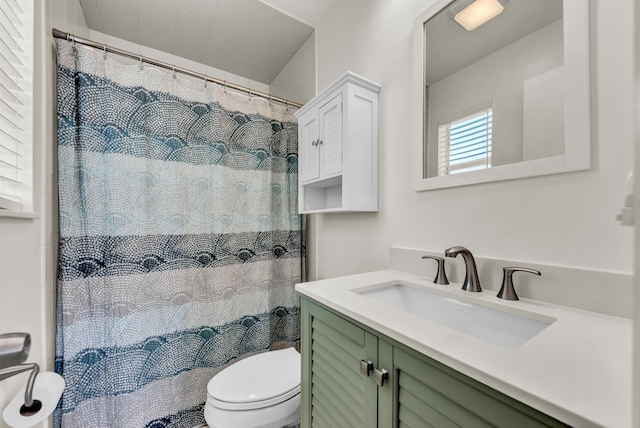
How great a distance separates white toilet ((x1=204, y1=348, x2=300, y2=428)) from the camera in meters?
1.02

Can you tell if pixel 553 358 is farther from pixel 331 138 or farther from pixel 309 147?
pixel 309 147

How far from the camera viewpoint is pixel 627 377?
38 centimetres

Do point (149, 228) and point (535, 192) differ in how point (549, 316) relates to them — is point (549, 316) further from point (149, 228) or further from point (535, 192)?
point (149, 228)

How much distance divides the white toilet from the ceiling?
2.18 metres

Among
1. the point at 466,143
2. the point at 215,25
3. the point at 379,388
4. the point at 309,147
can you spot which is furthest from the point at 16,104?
the point at 466,143

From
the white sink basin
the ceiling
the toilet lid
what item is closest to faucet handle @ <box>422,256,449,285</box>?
the white sink basin

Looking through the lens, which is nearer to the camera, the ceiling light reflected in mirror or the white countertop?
the white countertop

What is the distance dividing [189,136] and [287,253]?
96 centimetres

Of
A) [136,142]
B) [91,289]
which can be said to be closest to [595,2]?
[136,142]

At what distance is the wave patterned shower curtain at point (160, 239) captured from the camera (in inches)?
45.9

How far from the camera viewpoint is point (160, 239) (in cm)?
136

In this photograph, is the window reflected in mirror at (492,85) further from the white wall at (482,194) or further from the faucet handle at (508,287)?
the faucet handle at (508,287)

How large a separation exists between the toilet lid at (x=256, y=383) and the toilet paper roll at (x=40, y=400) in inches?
20.0

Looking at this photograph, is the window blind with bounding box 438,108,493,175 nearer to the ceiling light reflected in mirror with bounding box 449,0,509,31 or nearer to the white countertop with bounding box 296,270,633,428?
the ceiling light reflected in mirror with bounding box 449,0,509,31
